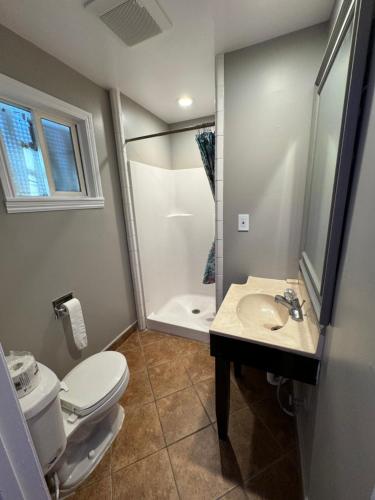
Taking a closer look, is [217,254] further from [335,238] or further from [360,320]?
[360,320]

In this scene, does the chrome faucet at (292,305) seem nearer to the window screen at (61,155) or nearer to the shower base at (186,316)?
the shower base at (186,316)

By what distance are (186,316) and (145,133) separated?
215cm

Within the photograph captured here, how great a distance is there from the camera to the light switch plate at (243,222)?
1.50 metres

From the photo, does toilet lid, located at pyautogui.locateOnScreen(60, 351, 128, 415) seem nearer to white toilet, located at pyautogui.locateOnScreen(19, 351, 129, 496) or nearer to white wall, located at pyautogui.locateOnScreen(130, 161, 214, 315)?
white toilet, located at pyautogui.locateOnScreen(19, 351, 129, 496)

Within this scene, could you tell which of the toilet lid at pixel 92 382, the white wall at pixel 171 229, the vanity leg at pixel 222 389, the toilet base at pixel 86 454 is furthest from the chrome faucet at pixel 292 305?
the white wall at pixel 171 229

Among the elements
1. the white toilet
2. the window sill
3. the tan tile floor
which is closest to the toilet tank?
the white toilet

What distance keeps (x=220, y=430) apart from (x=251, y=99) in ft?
6.86

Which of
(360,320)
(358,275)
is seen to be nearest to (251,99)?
(358,275)

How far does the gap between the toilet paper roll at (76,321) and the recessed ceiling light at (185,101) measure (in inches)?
81.3

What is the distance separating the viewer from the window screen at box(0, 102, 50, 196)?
1.23 meters

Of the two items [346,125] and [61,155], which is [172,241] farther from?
[346,125]

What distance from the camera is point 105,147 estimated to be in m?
1.77

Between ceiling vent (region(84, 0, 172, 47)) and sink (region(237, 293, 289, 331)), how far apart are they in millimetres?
1629

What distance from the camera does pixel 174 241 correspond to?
2742 millimetres
